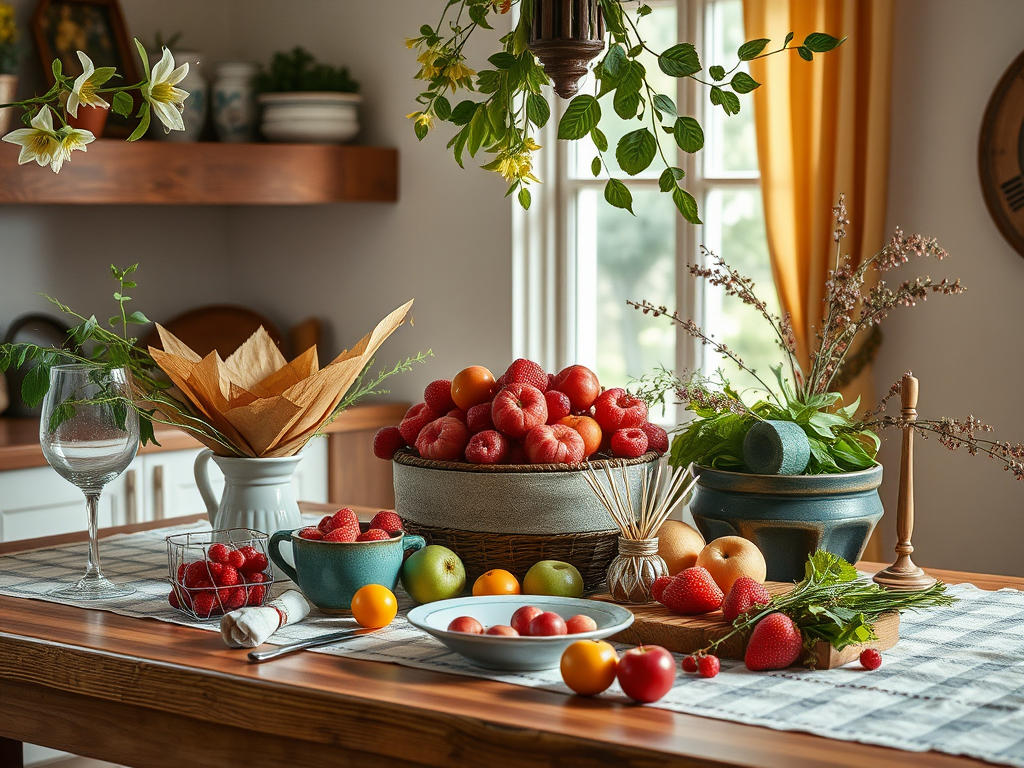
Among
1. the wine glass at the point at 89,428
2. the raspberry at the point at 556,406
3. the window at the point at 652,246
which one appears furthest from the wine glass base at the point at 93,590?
the window at the point at 652,246

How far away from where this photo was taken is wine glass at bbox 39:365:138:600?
5.31 ft

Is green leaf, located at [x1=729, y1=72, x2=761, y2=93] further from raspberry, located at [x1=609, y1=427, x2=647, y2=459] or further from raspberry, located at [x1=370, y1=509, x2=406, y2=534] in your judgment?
raspberry, located at [x1=370, y1=509, x2=406, y2=534]

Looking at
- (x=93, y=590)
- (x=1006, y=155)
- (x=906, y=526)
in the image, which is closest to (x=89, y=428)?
(x=93, y=590)

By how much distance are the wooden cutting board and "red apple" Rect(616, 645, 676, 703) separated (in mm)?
179

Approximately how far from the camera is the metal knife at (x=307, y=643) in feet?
4.42

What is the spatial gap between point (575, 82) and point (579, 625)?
623 mm

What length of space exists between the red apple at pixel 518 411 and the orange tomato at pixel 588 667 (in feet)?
1.44

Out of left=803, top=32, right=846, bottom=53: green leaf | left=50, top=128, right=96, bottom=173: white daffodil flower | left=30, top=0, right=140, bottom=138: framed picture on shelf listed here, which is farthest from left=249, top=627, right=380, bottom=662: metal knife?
left=30, top=0, right=140, bottom=138: framed picture on shelf

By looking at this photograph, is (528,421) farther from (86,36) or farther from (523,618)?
(86,36)

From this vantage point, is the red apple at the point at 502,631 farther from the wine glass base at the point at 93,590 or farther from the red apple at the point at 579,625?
the wine glass base at the point at 93,590

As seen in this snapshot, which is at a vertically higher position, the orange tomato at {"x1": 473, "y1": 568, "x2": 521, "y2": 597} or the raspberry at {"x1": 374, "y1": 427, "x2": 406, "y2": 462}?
the raspberry at {"x1": 374, "y1": 427, "x2": 406, "y2": 462}

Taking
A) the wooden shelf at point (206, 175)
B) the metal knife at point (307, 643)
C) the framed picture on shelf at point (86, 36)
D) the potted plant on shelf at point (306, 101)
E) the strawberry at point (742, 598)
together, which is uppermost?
the framed picture on shelf at point (86, 36)

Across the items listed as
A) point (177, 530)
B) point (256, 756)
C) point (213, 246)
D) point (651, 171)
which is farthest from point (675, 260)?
point (256, 756)

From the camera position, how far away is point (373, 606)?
4.77 ft
